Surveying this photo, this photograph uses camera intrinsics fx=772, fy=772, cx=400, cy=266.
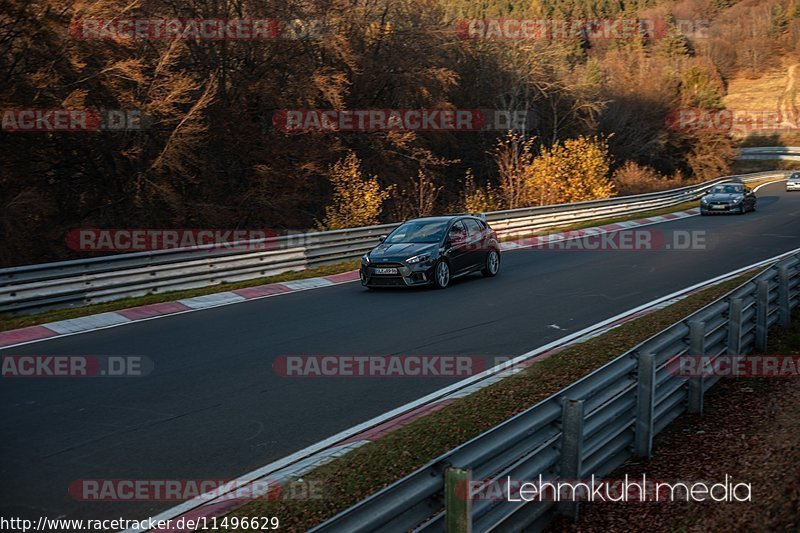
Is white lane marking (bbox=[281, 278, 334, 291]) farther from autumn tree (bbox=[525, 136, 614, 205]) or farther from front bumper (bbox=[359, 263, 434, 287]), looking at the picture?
autumn tree (bbox=[525, 136, 614, 205])

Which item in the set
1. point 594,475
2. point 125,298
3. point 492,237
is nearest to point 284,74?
point 492,237

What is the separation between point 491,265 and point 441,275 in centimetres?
229

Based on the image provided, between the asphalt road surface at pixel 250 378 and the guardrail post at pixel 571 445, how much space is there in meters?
2.51

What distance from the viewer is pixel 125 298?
1516 cm

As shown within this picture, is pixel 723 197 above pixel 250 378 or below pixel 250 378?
above

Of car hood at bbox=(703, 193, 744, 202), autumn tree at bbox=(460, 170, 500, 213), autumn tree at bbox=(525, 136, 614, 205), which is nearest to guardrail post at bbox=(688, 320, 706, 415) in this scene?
autumn tree at bbox=(460, 170, 500, 213)

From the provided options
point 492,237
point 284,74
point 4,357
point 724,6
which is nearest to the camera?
point 4,357

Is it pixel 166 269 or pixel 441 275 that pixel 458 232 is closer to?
pixel 441 275

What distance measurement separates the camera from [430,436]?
7.12 metres

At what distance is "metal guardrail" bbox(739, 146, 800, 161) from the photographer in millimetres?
83375

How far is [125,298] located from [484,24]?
3271 centimetres

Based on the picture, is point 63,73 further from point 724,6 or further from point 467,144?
point 724,6

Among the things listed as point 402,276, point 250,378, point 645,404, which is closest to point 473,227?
point 402,276

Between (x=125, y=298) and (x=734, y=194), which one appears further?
(x=734, y=194)
